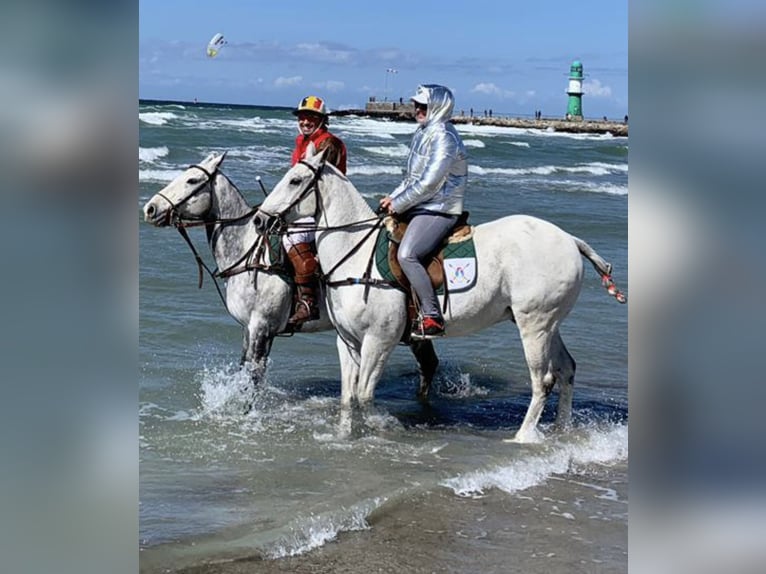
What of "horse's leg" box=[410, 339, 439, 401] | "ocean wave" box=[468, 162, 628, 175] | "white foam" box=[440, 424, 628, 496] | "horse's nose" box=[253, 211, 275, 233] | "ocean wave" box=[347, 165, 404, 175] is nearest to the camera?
"white foam" box=[440, 424, 628, 496]

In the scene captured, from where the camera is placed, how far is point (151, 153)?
31.3 metres

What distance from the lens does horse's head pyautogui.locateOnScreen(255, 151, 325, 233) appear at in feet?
22.7

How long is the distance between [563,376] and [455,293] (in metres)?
1.39

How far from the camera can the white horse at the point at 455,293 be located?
693 cm

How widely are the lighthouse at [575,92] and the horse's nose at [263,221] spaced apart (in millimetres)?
100710

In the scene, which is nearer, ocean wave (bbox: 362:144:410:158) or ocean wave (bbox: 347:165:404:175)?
ocean wave (bbox: 347:165:404:175)

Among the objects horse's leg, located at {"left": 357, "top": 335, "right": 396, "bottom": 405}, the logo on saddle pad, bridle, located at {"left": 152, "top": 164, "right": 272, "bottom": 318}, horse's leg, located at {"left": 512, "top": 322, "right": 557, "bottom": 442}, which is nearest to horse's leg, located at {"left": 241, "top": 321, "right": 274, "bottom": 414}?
bridle, located at {"left": 152, "top": 164, "right": 272, "bottom": 318}

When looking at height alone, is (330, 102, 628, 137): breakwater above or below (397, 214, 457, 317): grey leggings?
above

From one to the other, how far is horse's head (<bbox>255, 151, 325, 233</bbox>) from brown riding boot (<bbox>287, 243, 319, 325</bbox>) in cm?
42

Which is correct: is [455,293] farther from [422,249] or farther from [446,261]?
[422,249]

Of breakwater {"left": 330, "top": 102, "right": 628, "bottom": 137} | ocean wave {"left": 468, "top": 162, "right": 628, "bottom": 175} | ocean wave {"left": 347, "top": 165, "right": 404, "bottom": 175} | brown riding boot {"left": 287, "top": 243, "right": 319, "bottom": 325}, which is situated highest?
breakwater {"left": 330, "top": 102, "right": 628, "bottom": 137}

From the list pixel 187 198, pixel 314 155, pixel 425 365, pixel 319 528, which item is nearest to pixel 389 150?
pixel 425 365

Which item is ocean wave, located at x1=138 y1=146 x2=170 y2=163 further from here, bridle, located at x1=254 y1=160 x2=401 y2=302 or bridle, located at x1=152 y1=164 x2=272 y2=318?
bridle, located at x1=254 y1=160 x2=401 y2=302
